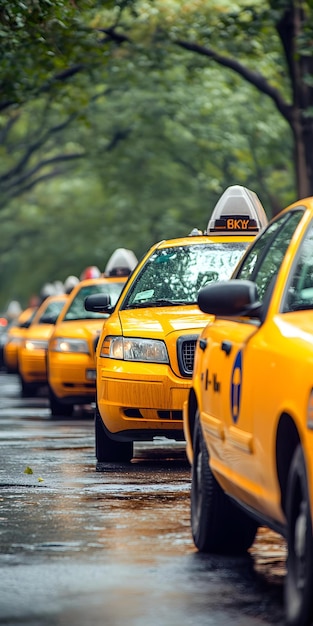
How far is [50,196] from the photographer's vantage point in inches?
2265

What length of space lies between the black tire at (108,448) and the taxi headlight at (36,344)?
41.1ft

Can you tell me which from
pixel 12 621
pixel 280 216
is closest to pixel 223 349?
pixel 280 216

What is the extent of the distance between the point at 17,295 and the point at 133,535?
62.8 metres

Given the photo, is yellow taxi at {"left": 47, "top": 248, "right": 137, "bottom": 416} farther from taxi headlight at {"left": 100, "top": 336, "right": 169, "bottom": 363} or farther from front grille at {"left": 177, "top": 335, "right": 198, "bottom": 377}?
front grille at {"left": 177, "top": 335, "right": 198, "bottom": 377}

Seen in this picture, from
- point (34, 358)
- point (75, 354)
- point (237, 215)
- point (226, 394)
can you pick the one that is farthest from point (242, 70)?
point (226, 394)

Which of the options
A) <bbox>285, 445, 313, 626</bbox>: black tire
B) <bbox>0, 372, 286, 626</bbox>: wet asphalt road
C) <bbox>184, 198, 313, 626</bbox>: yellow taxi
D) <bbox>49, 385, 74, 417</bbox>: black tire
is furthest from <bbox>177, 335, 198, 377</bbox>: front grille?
<bbox>49, 385, 74, 417</bbox>: black tire

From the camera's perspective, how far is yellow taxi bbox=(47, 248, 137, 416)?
704 inches

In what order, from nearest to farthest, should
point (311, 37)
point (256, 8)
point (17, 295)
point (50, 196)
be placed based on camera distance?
point (311, 37), point (256, 8), point (50, 196), point (17, 295)

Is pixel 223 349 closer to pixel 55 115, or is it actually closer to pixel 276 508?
pixel 276 508

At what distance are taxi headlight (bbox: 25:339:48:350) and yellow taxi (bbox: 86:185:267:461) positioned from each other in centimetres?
1147

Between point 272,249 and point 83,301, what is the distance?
1195 cm

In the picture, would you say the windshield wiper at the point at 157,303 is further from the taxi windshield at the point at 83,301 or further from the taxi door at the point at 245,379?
the taxi windshield at the point at 83,301

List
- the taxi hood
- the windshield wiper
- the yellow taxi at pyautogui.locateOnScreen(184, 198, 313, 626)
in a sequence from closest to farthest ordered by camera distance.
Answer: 1. the yellow taxi at pyautogui.locateOnScreen(184, 198, 313, 626)
2. the taxi hood
3. the windshield wiper

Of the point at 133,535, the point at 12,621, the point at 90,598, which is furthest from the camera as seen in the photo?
the point at 133,535
